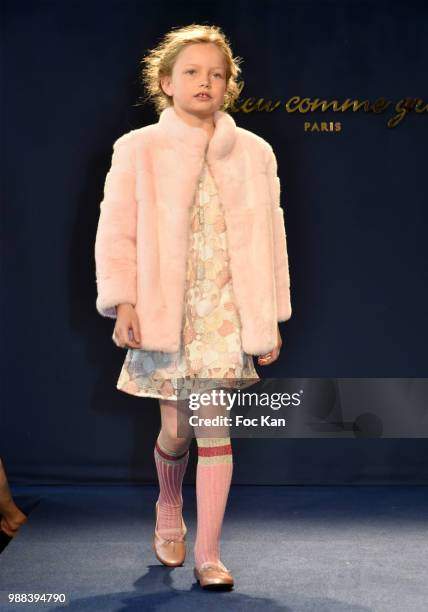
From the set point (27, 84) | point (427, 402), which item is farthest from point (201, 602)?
point (27, 84)

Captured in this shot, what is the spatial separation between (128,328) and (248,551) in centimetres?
95

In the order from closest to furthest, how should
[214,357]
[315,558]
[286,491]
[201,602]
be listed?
[201,602], [214,357], [315,558], [286,491]

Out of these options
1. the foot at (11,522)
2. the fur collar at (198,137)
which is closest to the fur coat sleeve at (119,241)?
the fur collar at (198,137)

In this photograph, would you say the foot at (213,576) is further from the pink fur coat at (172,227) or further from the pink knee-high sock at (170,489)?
the pink fur coat at (172,227)

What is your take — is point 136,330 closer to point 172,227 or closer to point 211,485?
point 172,227

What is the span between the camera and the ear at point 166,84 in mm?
3658

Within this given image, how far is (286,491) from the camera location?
16.3 feet

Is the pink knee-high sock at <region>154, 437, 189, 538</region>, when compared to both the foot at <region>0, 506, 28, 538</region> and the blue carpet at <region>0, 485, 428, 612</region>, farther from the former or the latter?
the foot at <region>0, 506, 28, 538</region>

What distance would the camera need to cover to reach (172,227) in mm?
3484

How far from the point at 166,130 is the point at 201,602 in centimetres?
137

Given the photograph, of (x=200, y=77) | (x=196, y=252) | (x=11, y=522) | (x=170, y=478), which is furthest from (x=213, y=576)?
(x=200, y=77)

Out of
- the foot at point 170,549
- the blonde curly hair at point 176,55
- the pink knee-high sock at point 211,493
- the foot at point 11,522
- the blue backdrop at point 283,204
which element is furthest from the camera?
the blue backdrop at point 283,204

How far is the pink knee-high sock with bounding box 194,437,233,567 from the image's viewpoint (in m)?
3.46

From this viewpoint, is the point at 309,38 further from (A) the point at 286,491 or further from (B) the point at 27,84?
(A) the point at 286,491
